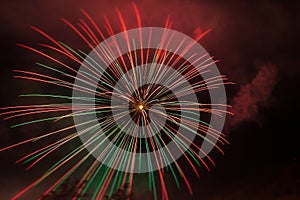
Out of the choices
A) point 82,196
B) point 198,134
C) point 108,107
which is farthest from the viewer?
point 82,196

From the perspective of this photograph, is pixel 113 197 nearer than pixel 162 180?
No

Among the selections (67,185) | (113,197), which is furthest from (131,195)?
(67,185)

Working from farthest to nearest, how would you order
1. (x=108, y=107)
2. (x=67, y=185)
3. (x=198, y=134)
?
(x=67, y=185), (x=108, y=107), (x=198, y=134)

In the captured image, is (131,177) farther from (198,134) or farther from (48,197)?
(48,197)

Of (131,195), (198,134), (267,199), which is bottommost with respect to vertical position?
(267,199)

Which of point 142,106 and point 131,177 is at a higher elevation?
point 142,106

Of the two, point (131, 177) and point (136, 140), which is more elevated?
point (136, 140)

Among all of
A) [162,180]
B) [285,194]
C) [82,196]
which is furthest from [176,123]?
[285,194]

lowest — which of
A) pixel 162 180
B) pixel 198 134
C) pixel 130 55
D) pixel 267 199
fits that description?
pixel 267 199

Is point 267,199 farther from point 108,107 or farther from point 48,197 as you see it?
point 108,107
